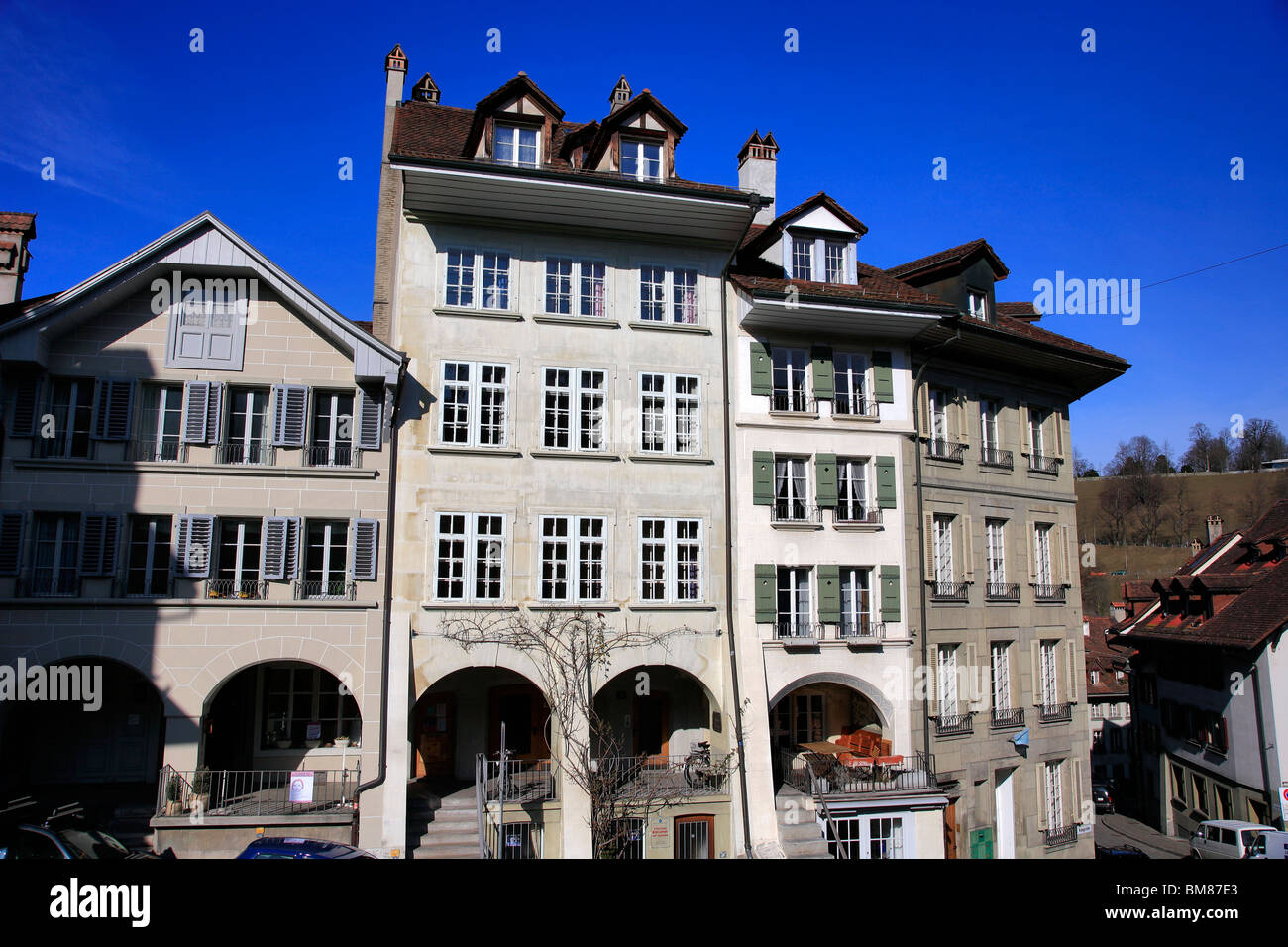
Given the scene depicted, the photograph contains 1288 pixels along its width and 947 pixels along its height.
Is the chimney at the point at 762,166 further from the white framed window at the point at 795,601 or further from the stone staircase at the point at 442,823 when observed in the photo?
the stone staircase at the point at 442,823

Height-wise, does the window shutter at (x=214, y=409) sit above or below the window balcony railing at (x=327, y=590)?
above

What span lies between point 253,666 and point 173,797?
3.69 m

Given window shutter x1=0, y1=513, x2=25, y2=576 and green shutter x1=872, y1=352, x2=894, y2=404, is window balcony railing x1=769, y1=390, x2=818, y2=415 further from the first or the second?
window shutter x1=0, y1=513, x2=25, y2=576

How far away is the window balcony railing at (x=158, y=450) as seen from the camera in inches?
822

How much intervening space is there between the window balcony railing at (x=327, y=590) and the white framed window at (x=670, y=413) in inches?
312

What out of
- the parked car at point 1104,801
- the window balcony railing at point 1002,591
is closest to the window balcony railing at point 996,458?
the window balcony railing at point 1002,591

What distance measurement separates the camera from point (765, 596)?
23.8 m

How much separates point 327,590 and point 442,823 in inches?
232

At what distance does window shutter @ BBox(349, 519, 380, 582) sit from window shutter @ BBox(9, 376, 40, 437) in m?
7.32

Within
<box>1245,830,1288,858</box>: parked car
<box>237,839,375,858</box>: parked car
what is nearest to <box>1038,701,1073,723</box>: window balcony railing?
<box>1245,830,1288,858</box>: parked car

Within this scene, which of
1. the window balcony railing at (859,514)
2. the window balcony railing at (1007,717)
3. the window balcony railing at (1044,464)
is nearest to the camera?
the window balcony railing at (859,514)

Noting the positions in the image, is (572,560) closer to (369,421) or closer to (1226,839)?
(369,421)

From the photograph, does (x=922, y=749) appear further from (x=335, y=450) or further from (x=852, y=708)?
(x=335, y=450)

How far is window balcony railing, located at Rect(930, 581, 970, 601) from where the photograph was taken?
26172 mm
